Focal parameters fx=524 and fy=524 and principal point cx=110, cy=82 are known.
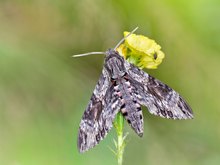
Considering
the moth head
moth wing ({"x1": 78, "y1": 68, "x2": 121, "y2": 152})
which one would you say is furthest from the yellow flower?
moth wing ({"x1": 78, "y1": 68, "x2": 121, "y2": 152})

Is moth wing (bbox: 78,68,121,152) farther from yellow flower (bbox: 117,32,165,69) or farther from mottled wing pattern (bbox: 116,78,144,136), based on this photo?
yellow flower (bbox: 117,32,165,69)

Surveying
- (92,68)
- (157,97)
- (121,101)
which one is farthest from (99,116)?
(92,68)

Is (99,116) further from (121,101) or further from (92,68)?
(92,68)

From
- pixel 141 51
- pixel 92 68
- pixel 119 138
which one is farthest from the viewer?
pixel 92 68

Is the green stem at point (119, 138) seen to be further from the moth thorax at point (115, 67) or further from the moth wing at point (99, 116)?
the moth thorax at point (115, 67)

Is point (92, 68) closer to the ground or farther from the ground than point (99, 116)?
farther from the ground

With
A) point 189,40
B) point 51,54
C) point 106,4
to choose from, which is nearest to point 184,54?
point 189,40

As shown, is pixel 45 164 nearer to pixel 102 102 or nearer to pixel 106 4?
pixel 102 102

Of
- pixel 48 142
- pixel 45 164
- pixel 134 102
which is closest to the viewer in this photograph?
pixel 134 102
